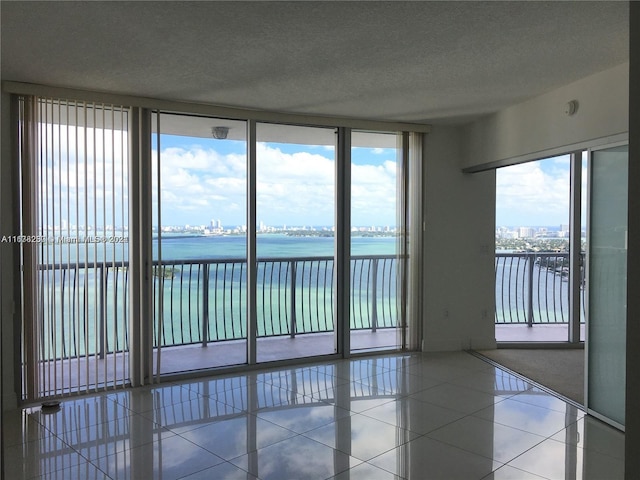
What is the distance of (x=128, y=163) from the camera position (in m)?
4.66

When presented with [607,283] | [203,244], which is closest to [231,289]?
[203,244]

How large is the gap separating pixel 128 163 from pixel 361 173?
2.68 meters

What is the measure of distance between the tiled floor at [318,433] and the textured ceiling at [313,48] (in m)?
2.69

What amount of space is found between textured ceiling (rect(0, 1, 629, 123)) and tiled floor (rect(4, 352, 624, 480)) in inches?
106

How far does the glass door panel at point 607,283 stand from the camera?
12.1 feet

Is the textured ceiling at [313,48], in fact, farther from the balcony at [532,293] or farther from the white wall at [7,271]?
the balcony at [532,293]

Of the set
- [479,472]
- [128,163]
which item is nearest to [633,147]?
[479,472]

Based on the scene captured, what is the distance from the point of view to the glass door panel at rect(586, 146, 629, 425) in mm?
3684

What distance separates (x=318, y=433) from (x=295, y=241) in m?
3.42

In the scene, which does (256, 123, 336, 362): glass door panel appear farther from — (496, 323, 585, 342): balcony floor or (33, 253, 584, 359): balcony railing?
(496, 323, 585, 342): balcony floor

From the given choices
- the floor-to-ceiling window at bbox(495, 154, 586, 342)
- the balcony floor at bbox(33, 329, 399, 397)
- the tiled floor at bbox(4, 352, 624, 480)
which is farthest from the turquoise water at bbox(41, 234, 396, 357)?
the floor-to-ceiling window at bbox(495, 154, 586, 342)

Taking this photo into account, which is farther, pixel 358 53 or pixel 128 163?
pixel 128 163

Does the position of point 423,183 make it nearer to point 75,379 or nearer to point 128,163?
point 128,163

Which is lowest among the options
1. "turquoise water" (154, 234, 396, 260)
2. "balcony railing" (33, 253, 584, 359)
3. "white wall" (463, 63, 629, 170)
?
"balcony railing" (33, 253, 584, 359)
